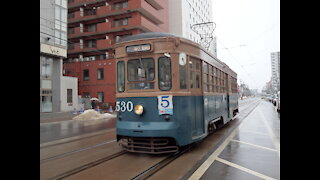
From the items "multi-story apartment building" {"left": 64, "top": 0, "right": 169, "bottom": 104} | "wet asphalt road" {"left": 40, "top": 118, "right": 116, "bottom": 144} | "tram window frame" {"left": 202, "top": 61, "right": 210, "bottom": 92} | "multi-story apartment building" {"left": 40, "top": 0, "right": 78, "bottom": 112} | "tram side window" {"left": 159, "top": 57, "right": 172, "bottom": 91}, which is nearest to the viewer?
"tram side window" {"left": 159, "top": 57, "right": 172, "bottom": 91}

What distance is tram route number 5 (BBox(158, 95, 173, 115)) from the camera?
5.43m

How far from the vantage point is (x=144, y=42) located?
226 inches

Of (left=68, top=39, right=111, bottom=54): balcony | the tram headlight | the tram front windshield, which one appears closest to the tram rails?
the tram headlight

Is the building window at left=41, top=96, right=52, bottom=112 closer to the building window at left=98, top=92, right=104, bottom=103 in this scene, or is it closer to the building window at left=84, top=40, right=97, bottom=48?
the building window at left=98, top=92, right=104, bottom=103

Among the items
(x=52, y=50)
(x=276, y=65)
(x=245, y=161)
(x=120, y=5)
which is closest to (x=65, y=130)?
(x=245, y=161)

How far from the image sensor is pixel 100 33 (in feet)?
103

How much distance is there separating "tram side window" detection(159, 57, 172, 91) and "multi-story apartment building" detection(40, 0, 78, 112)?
19320 millimetres

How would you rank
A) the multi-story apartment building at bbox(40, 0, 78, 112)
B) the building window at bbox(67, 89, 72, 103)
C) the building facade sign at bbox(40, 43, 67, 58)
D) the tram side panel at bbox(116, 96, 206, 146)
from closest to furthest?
the tram side panel at bbox(116, 96, 206, 146) < the building facade sign at bbox(40, 43, 67, 58) < the multi-story apartment building at bbox(40, 0, 78, 112) < the building window at bbox(67, 89, 72, 103)

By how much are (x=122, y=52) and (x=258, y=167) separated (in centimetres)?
423

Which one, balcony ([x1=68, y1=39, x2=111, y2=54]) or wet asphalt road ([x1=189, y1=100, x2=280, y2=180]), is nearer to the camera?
wet asphalt road ([x1=189, y1=100, x2=280, y2=180])

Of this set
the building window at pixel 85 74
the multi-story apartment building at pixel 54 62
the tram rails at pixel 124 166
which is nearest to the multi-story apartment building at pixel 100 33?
the building window at pixel 85 74

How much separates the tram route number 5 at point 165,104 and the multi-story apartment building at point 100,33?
78.2 feet

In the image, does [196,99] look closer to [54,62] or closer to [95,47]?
[54,62]

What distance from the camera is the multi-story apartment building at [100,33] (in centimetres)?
2914
